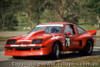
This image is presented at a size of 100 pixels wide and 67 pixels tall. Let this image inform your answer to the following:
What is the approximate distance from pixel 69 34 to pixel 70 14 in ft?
107

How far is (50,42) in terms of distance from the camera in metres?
10.7

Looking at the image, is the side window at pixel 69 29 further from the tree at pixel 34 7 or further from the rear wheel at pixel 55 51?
the tree at pixel 34 7

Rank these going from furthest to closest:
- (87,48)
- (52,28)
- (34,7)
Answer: (34,7)
(87,48)
(52,28)

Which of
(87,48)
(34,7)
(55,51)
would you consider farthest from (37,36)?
(34,7)

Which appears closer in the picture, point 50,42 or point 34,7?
point 50,42

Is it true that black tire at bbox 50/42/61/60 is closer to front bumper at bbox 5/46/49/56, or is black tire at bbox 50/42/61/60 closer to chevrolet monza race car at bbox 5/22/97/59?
chevrolet monza race car at bbox 5/22/97/59

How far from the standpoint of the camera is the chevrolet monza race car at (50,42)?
418 inches

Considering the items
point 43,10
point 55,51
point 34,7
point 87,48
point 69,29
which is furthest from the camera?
point 43,10

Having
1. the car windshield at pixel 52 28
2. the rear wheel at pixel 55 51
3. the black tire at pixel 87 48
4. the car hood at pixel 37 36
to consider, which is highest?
the car windshield at pixel 52 28

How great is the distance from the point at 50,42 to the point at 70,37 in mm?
1558

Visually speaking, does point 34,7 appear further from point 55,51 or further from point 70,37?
point 55,51

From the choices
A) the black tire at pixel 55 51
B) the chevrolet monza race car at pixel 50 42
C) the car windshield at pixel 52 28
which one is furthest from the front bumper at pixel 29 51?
the car windshield at pixel 52 28

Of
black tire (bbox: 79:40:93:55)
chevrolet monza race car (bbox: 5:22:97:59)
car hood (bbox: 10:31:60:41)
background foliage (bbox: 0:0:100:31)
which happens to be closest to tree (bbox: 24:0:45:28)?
background foliage (bbox: 0:0:100:31)

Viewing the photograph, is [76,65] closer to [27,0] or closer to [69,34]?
[69,34]
